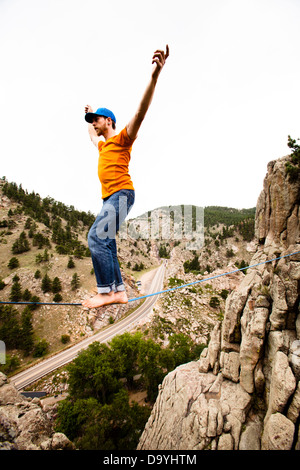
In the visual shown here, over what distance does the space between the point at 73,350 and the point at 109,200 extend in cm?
3274

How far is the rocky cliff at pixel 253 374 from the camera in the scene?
774 cm

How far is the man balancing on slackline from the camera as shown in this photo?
273 centimetres

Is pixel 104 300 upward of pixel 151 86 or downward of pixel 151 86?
downward

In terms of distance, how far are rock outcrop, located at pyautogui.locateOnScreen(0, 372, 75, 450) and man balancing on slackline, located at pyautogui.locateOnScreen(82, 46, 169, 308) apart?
9254mm

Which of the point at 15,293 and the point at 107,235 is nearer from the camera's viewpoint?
the point at 107,235

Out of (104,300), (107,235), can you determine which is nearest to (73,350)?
(104,300)

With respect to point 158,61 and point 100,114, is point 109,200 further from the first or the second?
point 158,61

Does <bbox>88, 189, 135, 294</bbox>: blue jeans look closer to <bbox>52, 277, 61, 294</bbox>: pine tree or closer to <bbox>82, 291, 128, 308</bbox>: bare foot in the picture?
<bbox>82, 291, 128, 308</bbox>: bare foot

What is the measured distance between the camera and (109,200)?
280 centimetres

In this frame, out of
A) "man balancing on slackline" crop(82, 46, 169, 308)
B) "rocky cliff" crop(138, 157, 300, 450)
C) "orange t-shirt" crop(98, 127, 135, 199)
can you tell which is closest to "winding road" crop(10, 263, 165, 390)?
"rocky cliff" crop(138, 157, 300, 450)

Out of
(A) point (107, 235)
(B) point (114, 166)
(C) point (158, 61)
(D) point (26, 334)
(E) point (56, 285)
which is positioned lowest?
(D) point (26, 334)

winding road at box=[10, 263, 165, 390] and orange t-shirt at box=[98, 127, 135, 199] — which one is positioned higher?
orange t-shirt at box=[98, 127, 135, 199]

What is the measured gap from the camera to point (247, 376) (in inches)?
403

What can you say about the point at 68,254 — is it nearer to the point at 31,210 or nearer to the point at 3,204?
the point at 31,210
